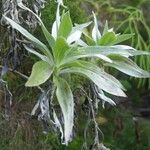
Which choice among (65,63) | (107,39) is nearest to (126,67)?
(107,39)

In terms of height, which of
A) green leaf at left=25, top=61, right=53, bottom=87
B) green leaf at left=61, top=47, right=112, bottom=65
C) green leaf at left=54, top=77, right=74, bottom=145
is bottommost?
green leaf at left=54, top=77, right=74, bottom=145

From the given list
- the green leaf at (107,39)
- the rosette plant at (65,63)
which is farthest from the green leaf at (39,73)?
the green leaf at (107,39)

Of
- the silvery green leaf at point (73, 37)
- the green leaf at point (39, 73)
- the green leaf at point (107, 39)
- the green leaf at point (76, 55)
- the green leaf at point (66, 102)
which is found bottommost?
the green leaf at point (66, 102)

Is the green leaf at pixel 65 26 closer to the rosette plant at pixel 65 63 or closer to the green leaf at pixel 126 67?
the rosette plant at pixel 65 63

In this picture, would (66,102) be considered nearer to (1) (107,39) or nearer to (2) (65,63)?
(2) (65,63)

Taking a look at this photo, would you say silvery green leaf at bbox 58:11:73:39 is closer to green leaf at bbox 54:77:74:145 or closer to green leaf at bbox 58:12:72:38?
green leaf at bbox 58:12:72:38

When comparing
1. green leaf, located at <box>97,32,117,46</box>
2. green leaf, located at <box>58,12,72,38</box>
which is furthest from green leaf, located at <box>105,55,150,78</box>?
green leaf, located at <box>58,12,72,38</box>
